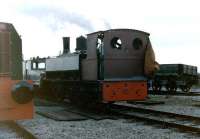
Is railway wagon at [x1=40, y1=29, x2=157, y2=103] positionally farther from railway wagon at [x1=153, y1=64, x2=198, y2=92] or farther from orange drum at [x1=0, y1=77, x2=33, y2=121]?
railway wagon at [x1=153, y1=64, x2=198, y2=92]

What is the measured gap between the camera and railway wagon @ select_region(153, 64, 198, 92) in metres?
23.5

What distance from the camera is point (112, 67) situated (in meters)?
12.2

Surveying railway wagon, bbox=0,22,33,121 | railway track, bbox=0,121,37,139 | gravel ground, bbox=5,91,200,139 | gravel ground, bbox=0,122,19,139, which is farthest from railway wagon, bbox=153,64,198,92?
railway wagon, bbox=0,22,33,121

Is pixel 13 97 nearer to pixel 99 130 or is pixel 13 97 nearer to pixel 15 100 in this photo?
pixel 15 100

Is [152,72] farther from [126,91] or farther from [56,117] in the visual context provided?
[56,117]

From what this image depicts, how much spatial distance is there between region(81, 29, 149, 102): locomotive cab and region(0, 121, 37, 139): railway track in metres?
3.44

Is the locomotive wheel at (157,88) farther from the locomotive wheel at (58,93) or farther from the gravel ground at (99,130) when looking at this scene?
the gravel ground at (99,130)

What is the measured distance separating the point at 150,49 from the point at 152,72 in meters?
0.75

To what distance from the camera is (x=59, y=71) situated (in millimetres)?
15852

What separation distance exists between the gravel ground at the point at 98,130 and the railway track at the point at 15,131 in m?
0.30

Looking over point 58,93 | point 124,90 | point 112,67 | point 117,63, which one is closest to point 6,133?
point 124,90

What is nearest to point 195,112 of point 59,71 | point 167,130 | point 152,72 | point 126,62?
point 152,72

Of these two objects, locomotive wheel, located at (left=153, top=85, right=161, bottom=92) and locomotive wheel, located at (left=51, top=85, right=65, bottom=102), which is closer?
locomotive wheel, located at (left=51, top=85, right=65, bottom=102)

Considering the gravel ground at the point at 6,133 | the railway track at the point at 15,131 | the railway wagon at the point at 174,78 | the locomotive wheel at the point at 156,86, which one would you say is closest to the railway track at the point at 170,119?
the railway track at the point at 15,131
